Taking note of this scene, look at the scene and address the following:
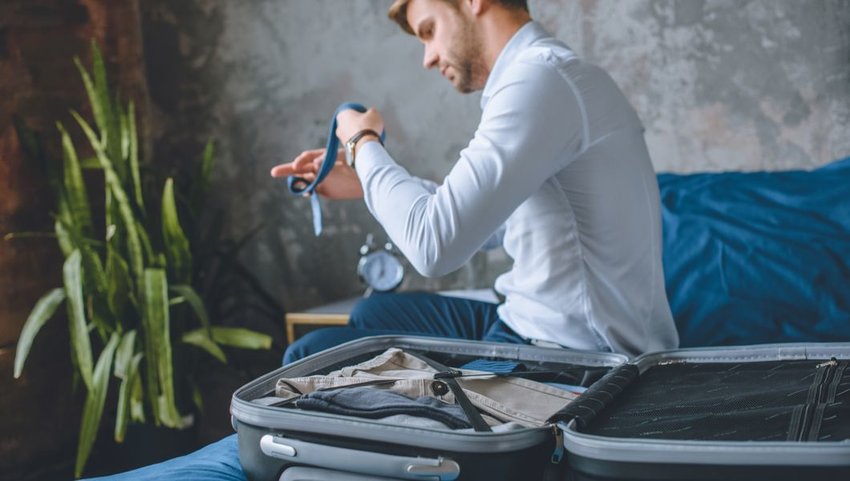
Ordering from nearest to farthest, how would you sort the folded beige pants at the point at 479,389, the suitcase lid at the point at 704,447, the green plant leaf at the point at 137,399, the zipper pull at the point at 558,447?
the suitcase lid at the point at 704,447, the zipper pull at the point at 558,447, the folded beige pants at the point at 479,389, the green plant leaf at the point at 137,399

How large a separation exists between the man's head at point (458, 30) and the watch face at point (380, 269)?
1.07m

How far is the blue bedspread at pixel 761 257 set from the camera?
2008mm

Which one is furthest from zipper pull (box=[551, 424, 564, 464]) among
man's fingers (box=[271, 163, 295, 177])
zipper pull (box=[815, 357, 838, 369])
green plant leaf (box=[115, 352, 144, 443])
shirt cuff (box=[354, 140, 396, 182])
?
green plant leaf (box=[115, 352, 144, 443])

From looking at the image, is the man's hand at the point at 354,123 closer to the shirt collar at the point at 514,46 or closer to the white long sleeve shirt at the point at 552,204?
the white long sleeve shirt at the point at 552,204

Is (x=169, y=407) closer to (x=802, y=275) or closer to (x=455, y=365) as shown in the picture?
(x=455, y=365)

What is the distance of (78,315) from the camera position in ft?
8.68

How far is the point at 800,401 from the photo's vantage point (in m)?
0.96

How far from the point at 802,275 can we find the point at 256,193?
1.95 metres

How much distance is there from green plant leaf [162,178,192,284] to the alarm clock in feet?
1.79

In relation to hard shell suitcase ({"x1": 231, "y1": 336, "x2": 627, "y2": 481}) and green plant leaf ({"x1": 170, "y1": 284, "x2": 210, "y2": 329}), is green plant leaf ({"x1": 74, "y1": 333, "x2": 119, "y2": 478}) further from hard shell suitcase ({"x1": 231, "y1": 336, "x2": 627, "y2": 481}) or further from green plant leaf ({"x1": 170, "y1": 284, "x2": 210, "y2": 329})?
hard shell suitcase ({"x1": 231, "y1": 336, "x2": 627, "y2": 481})

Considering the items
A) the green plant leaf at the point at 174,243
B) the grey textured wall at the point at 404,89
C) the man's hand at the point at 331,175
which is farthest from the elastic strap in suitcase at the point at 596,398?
the green plant leaf at the point at 174,243

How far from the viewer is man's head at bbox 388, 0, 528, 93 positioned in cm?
173

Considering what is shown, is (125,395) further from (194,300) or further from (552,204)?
(552,204)

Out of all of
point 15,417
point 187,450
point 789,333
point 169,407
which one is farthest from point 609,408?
point 15,417
